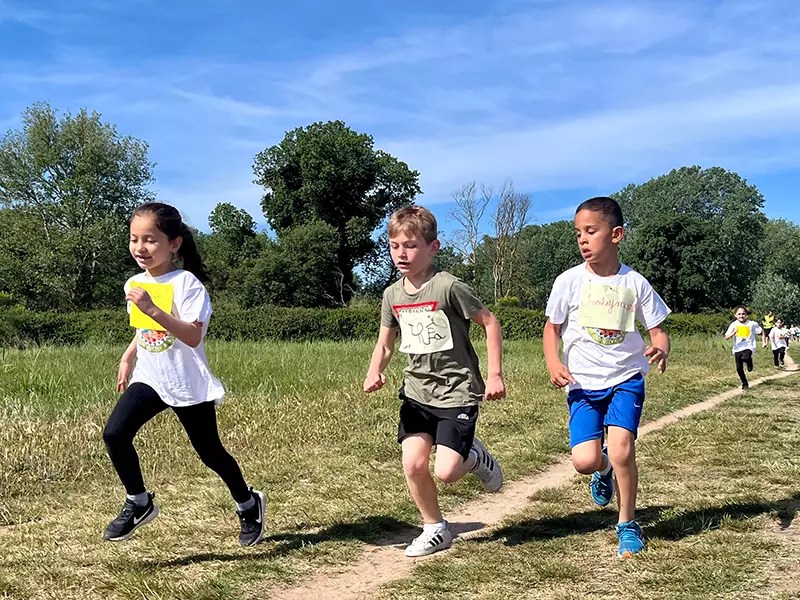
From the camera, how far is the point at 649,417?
9.33 m

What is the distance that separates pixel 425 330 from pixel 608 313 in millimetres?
1038

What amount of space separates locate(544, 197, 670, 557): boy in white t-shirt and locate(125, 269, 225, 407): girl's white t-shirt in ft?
6.35

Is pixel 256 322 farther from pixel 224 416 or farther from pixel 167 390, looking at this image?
pixel 167 390

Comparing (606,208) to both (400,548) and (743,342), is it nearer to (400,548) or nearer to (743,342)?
(400,548)

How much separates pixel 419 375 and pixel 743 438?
4.90 meters

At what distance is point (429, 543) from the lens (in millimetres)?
3850

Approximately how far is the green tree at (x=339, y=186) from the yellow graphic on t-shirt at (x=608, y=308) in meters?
40.6

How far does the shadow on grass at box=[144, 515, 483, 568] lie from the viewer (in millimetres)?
3742

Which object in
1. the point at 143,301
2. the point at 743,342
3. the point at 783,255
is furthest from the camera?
the point at 783,255

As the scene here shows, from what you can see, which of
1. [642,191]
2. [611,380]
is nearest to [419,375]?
[611,380]

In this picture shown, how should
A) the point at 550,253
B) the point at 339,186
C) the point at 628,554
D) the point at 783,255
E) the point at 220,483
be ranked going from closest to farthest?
the point at 628,554, the point at 220,483, the point at 339,186, the point at 783,255, the point at 550,253

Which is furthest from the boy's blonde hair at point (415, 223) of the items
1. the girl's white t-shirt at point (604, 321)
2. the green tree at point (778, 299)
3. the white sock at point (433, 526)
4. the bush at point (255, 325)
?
the green tree at point (778, 299)

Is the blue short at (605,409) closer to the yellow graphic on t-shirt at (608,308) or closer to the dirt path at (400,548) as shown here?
the yellow graphic on t-shirt at (608,308)

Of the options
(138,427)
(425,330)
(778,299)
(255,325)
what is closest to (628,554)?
(425,330)
